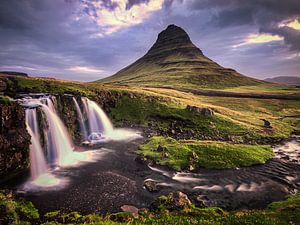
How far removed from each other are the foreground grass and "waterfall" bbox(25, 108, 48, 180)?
6314 mm

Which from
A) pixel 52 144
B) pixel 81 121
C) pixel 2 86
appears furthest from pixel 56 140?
pixel 2 86

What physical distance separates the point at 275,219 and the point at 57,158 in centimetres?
A: 2732

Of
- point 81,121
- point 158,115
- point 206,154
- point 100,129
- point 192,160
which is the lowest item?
point 192,160

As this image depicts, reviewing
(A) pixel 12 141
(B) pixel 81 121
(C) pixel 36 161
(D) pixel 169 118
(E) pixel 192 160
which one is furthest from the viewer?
(D) pixel 169 118

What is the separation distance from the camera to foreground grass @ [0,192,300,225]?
14945mm

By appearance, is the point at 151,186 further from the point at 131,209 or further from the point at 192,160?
the point at 192,160

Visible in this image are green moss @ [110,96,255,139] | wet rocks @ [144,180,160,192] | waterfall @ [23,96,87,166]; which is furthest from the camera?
green moss @ [110,96,255,139]

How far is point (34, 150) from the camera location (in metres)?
28.9

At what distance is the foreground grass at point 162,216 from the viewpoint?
1495 cm

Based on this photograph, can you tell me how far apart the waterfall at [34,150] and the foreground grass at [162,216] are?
631 centimetres

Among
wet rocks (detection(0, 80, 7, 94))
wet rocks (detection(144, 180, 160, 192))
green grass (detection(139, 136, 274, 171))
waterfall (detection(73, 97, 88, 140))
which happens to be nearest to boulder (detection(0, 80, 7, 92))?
wet rocks (detection(0, 80, 7, 94))

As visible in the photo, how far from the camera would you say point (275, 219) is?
1512 centimetres

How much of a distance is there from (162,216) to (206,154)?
58.7 ft

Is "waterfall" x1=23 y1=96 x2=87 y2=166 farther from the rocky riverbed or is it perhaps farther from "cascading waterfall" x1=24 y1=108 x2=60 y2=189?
the rocky riverbed
